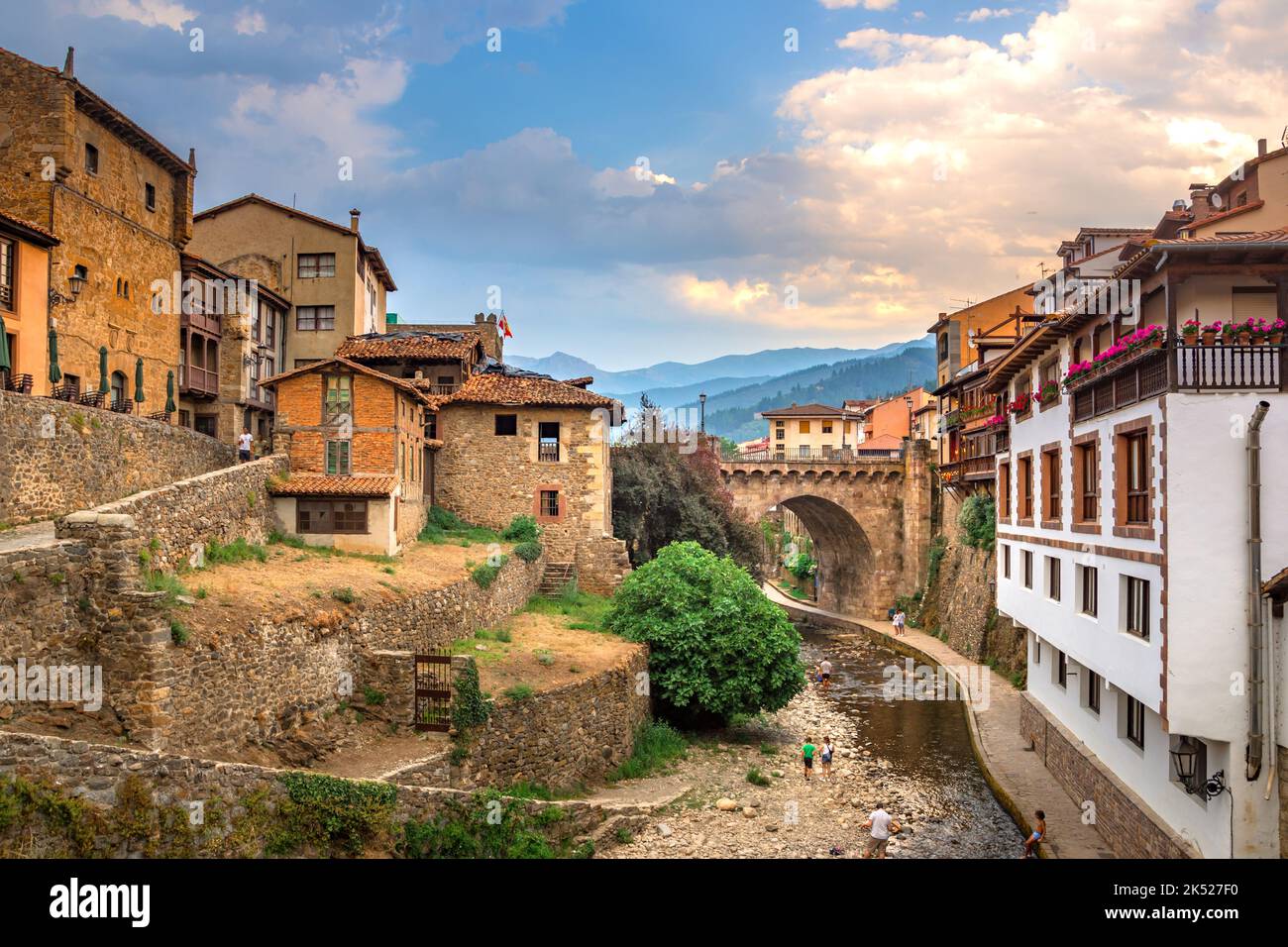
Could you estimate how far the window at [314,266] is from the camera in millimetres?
39719

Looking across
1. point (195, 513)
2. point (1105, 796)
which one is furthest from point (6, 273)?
point (1105, 796)

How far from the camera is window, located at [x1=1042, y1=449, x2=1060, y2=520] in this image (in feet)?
64.3

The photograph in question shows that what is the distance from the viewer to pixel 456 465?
1391 inches

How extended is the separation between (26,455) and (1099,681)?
2185 cm

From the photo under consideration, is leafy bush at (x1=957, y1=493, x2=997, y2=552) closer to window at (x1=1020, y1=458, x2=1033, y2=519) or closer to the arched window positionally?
window at (x1=1020, y1=458, x2=1033, y2=519)

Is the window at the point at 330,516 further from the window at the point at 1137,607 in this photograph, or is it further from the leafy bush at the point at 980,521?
the leafy bush at the point at 980,521

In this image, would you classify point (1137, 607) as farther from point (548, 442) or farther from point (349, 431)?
point (548, 442)

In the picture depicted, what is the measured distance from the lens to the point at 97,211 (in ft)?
87.4

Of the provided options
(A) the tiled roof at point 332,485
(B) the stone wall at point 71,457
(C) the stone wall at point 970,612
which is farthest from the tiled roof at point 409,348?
(C) the stone wall at point 970,612

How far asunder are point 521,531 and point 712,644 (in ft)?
37.0

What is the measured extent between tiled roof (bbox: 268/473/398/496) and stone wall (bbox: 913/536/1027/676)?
2365 centimetres

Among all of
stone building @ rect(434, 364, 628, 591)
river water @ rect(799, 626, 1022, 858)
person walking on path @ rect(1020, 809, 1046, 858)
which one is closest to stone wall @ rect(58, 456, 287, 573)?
stone building @ rect(434, 364, 628, 591)
